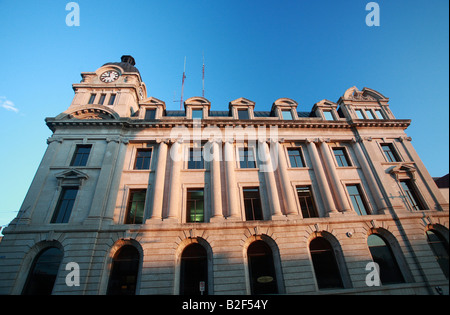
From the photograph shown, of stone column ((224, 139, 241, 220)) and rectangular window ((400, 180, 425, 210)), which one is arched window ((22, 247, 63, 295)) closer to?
stone column ((224, 139, 241, 220))

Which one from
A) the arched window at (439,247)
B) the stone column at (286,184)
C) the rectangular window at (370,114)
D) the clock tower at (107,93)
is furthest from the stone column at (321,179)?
the clock tower at (107,93)

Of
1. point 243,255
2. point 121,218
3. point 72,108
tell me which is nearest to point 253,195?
point 243,255

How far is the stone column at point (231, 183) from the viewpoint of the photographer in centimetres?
1612

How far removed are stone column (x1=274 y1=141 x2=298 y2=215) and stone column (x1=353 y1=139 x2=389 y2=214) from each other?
7369 millimetres

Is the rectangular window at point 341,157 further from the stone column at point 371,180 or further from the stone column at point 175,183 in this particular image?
the stone column at point 175,183

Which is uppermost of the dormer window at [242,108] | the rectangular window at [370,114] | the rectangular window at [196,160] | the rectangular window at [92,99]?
the rectangular window at [92,99]

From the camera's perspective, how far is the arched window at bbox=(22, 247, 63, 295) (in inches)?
517

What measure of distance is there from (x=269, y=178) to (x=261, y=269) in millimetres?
7198

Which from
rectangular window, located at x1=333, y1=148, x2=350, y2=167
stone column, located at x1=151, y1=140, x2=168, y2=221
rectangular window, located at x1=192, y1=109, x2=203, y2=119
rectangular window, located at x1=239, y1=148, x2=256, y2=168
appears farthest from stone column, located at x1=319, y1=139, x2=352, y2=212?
stone column, located at x1=151, y1=140, x2=168, y2=221

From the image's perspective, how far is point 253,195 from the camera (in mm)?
17688

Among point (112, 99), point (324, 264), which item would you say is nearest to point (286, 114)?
point (324, 264)

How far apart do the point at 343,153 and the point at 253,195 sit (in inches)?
435

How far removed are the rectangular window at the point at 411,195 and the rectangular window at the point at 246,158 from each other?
1422 cm
